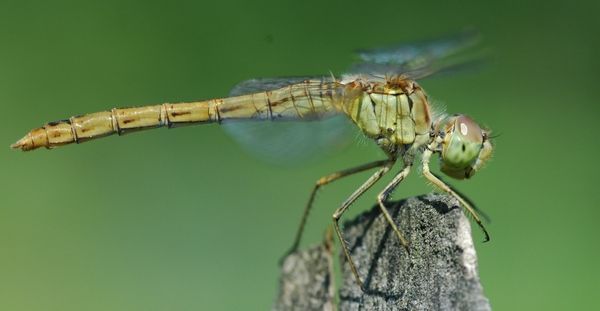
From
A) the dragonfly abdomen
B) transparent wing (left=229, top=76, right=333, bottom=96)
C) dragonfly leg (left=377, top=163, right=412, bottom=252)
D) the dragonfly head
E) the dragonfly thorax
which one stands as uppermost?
transparent wing (left=229, top=76, right=333, bottom=96)

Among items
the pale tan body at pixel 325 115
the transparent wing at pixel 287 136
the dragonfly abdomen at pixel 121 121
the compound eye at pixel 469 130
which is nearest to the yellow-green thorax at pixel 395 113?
the pale tan body at pixel 325 115

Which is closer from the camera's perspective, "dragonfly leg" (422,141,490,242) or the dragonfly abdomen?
"dragonfly leg" (422,141,490,242)

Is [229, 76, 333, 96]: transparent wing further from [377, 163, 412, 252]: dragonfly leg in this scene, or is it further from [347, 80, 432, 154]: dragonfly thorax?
[377, 163, 412, 252]: dragonfly leg

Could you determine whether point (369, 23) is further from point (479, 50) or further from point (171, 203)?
point (479, 50)

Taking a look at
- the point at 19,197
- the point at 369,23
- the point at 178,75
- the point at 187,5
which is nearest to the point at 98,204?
the point at 19,197

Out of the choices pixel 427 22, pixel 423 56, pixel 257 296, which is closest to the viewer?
pixel 423 56

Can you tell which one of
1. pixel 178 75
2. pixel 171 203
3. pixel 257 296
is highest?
pixel 178 75

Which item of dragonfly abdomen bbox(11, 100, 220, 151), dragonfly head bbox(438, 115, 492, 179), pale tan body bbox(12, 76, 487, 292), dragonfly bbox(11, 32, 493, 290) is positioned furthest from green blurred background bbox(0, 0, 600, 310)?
dragonfly abdomen bbox(11, 100, 220, 151)
